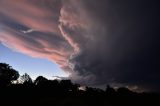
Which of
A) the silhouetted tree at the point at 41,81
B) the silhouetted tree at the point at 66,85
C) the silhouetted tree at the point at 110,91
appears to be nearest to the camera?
the silhouetted tree at the point at 110,91

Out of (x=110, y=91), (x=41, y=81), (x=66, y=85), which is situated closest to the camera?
(x=110, y=91)

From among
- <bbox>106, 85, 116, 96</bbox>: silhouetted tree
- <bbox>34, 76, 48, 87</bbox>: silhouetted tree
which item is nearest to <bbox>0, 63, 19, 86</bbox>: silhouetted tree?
<bbox>34, 76, 48, 87</bbox>: silhouetted tree

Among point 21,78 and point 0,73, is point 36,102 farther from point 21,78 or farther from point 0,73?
point 21,78

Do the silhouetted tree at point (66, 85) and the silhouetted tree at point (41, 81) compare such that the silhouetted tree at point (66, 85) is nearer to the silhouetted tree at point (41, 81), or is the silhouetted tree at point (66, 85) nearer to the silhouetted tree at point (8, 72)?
the silhouetted tree at point (41, 81)

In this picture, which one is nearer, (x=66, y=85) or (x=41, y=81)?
(x=41, y=81)

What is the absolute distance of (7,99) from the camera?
85.5 m

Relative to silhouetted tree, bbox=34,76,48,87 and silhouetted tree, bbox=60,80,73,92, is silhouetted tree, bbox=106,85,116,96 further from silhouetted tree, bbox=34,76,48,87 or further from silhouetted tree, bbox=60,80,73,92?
silhouetted tree, bbox=34,76,48,87

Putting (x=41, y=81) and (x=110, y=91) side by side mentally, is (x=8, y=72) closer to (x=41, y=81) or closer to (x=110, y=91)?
(x=41, y=81)

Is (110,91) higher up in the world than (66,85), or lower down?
lower down

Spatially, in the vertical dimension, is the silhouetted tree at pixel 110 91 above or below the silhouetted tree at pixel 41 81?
below

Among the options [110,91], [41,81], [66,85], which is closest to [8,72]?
[41,81]

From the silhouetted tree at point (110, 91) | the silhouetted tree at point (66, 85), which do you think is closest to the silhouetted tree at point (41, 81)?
the silhouetted tree at point (66, 85)

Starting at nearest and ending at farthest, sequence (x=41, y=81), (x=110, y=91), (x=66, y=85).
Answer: (x=110, y=91)
(x=41, y=81)
(x=66, y=85)

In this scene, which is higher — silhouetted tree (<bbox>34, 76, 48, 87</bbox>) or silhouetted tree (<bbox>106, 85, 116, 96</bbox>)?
silhouetted tree (<bbox>34, 76, 48, 87</bbox>)
